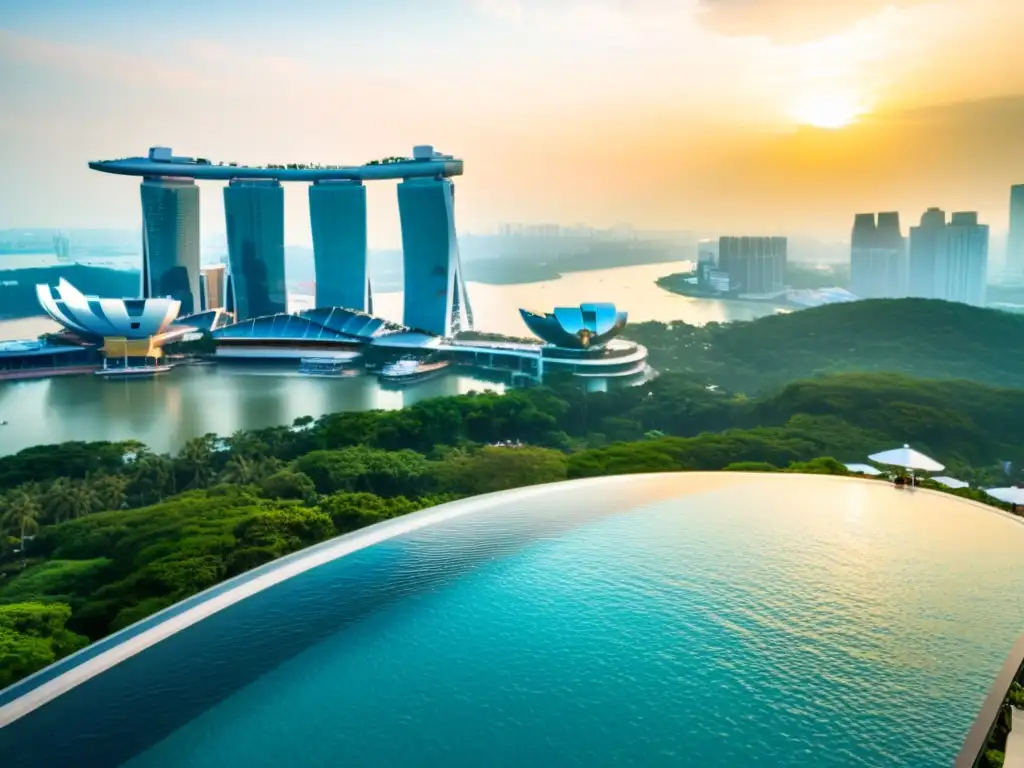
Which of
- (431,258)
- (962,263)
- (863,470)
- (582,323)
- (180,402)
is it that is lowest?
(180,402)

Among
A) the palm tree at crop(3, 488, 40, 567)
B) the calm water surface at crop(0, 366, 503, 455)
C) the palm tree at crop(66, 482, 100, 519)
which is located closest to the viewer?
the palm tree at crop(3, 488, 40, 567)

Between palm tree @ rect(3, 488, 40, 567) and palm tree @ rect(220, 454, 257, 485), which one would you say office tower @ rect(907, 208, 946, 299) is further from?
palm tree @ rect(3, 488, 40, 567)

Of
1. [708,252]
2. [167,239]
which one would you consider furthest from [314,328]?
[708,252]

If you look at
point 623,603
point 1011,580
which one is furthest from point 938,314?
point 623,603

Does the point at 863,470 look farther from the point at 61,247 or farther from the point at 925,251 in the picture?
the point at 61,247

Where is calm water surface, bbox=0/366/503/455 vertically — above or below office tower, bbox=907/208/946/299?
below

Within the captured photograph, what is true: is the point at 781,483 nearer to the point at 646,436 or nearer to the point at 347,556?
the point at 347,556

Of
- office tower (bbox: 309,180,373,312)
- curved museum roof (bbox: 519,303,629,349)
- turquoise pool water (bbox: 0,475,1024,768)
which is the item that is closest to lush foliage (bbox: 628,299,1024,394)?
curved museum roof (bbox: 519,303,629,349)
